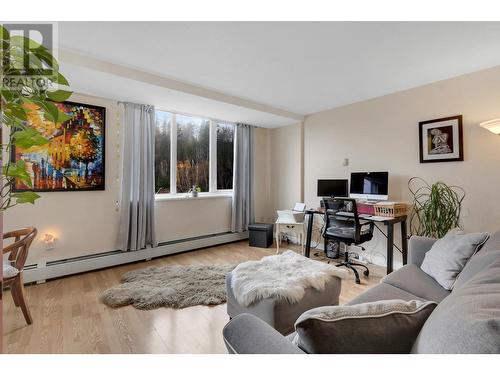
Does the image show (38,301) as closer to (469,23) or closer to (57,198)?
(57,198)

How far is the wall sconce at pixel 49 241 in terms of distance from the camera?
2893mm

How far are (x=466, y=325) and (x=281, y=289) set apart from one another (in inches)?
44.8

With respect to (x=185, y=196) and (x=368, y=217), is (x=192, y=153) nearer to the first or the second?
(x=185, y=196)

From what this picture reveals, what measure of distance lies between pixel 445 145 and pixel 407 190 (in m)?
0.67

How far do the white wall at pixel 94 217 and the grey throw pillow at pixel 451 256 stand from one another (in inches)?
129

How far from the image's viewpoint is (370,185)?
11.1ft

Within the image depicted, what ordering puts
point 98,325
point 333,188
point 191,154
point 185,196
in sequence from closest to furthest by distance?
1. point 98,325
2. point 333,188
3. point 185,196
4. point 191,154

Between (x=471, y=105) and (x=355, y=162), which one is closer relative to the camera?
(x=471, y=105)

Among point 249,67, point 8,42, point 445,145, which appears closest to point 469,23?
point 445,145

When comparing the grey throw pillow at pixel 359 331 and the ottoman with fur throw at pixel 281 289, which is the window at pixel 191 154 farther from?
the grey throw pillow at pixel 359 331

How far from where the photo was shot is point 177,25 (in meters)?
1.89

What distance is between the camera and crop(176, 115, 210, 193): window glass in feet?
13.7

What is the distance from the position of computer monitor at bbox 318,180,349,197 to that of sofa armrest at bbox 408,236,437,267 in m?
1.49

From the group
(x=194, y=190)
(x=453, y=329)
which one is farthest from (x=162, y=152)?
(x=453, y=329)
